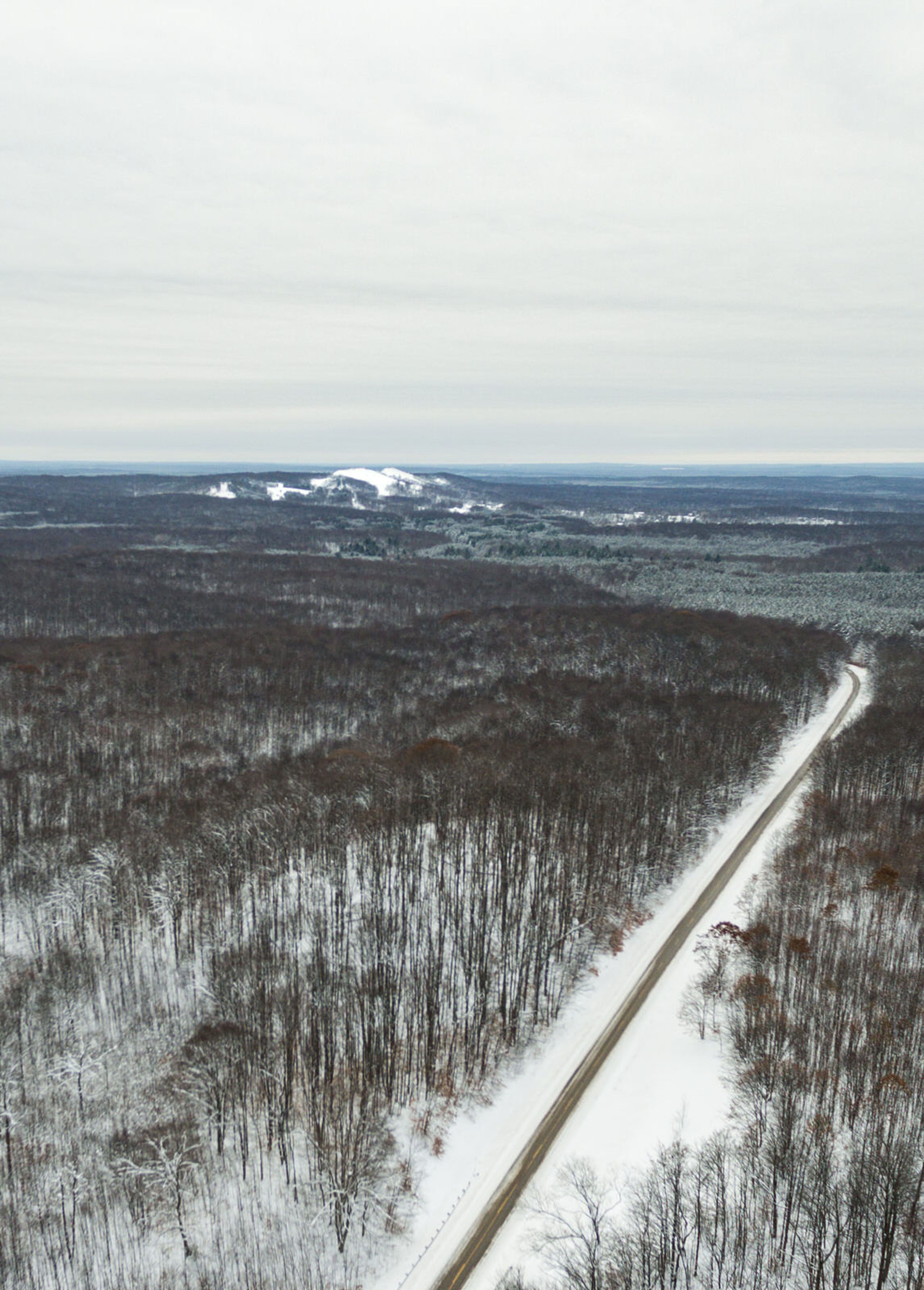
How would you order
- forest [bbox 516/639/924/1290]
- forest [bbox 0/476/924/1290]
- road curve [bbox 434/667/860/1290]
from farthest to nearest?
forest [bbox 0/476/924/1290], road curve [bbox 434/667/860/1290], forest [bbox 516/639/924/1290]

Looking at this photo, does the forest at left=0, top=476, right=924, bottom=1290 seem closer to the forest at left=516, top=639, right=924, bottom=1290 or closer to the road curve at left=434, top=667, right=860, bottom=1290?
the forest at left=516, top=639, right=924, bottom=1290

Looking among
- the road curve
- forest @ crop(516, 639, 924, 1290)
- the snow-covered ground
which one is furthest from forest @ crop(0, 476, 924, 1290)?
the road curve

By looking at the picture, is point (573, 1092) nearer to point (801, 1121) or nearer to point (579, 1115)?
point (579, 1115)

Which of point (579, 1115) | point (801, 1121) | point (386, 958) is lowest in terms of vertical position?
point (579, 1115)

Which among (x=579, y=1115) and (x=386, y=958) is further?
(x=386, y=958)

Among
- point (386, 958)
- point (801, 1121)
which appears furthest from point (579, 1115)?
point (386, 958)

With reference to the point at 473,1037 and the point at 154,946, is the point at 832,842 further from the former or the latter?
the point at 154,946
